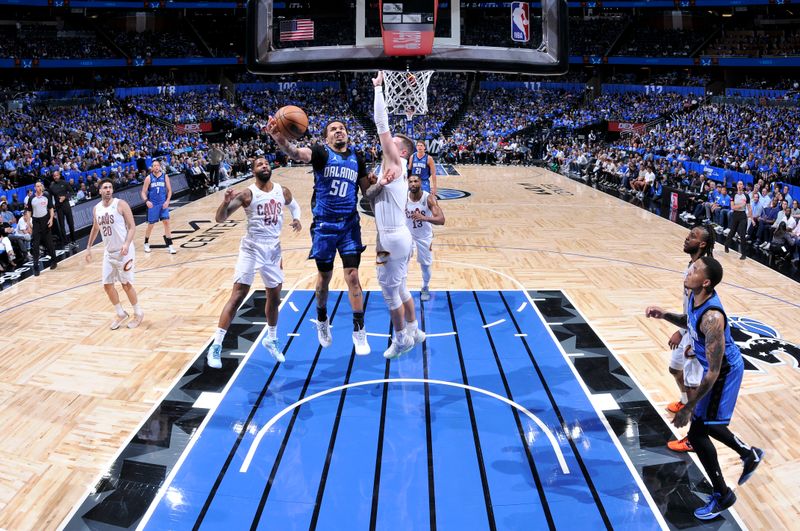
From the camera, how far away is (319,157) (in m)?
4.69

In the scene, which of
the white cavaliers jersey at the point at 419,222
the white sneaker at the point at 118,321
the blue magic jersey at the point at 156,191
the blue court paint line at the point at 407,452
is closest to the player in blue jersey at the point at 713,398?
the blue court paint line at the point at 407,452

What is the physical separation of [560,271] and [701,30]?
122 feet

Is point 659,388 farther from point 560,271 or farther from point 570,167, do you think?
point 570,167

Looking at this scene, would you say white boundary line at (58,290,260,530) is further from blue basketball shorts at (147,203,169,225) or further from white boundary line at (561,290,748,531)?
blue basketball shorts at (147,203,169,225)

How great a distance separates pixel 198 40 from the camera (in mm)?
40344

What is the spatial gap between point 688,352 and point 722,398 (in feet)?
2.52

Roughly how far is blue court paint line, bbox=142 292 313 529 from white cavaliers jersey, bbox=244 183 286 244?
4.15ft

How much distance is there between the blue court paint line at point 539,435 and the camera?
3716 millimetres

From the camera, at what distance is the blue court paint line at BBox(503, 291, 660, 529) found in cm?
372

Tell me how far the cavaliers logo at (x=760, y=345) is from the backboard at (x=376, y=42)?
11.4ft

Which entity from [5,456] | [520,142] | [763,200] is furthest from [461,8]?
[520,142]

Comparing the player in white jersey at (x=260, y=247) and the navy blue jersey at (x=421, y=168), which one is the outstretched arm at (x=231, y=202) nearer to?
the player in white jersey at (x=260, y=247)

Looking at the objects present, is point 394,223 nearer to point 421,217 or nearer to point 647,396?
point 421,217

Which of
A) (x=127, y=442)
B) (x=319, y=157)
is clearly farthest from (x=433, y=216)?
(x=127, y=442)
